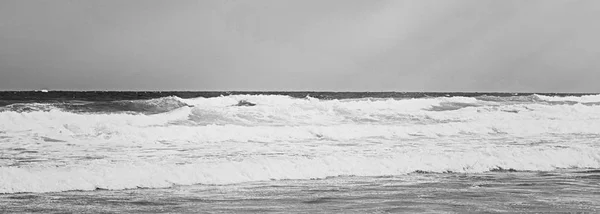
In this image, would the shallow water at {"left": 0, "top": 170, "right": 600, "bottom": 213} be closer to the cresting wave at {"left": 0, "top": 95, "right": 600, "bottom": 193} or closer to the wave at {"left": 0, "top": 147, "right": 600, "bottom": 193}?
the wave at {"left": 0, "top": 147, "right": 600, "bottom": 193}

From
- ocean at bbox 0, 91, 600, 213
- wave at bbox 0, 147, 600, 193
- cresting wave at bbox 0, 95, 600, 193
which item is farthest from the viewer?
cresting wave at bbox 0, 95, 600, 193

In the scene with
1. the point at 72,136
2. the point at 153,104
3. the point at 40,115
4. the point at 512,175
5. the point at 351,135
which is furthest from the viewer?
the point at 153,104

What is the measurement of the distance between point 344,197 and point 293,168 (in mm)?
2812

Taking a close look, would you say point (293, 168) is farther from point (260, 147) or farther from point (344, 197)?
point (260, 147)

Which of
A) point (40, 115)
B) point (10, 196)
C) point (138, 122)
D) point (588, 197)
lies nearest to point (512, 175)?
point (588, 197)

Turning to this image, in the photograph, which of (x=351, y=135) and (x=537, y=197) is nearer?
(x=537, y=197)

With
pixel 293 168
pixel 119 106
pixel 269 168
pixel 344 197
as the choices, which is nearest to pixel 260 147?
pixel 293 168

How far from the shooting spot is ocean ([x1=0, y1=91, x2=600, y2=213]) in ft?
26.5

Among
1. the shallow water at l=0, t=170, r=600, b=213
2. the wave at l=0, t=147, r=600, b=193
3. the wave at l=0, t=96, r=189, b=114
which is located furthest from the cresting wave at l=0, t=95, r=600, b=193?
the wave at l=0, t=96, r=189, b=114

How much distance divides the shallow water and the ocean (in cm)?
2

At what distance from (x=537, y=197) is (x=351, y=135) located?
10.2 meters

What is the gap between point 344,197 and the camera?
849 cm

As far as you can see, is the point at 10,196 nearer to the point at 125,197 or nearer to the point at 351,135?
the point at 125,197

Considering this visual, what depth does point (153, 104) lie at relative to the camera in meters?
31.3
